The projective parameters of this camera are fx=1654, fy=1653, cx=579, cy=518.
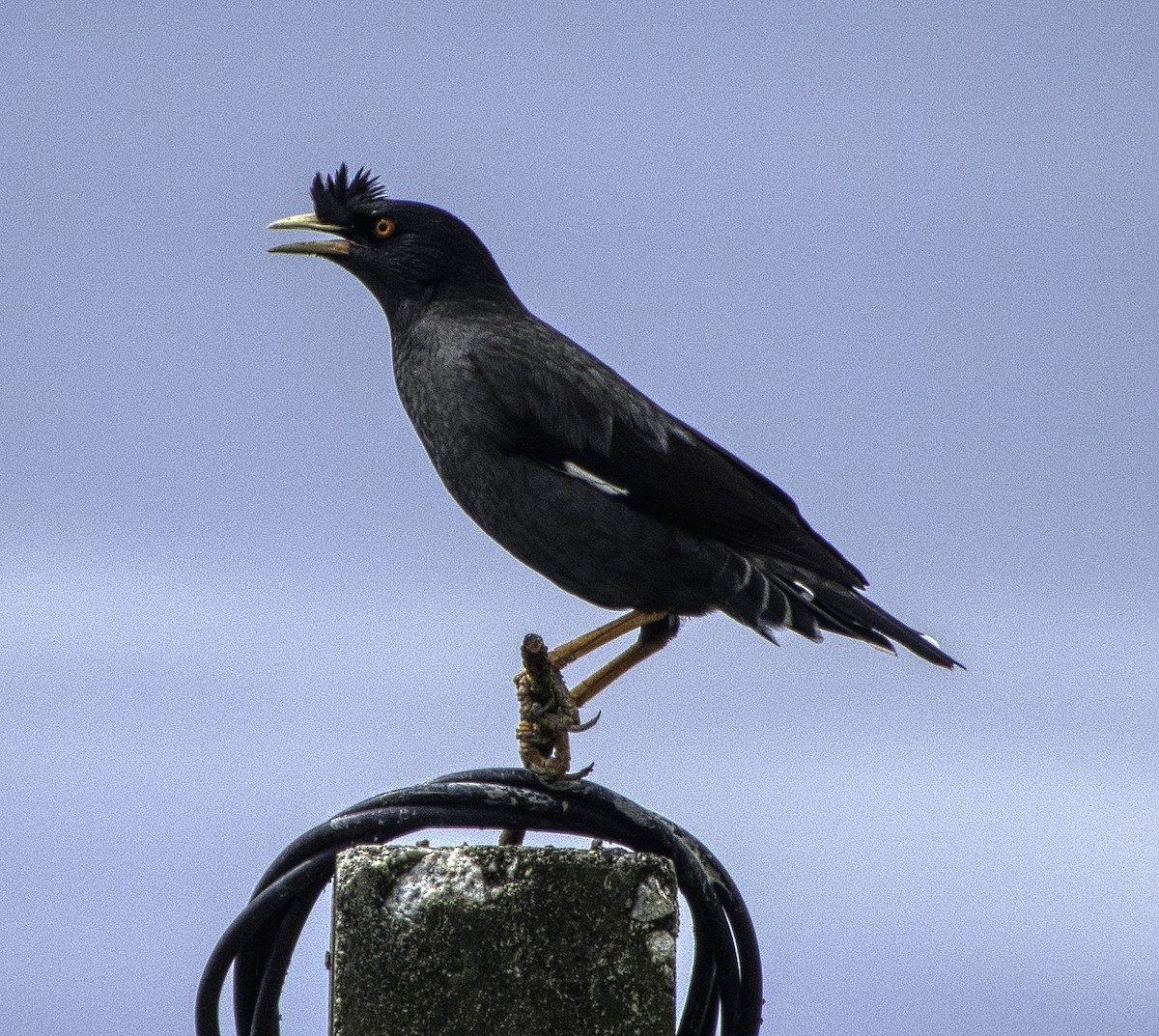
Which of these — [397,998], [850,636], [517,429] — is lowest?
[397,998]

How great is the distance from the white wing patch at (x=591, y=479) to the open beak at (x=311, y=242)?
1734 mm

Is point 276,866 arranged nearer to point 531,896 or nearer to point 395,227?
point 531,896

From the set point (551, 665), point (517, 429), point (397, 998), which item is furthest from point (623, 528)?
point (397, 998)

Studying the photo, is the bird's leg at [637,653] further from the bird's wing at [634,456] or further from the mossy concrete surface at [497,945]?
the mossy concrete surface at [497,945]

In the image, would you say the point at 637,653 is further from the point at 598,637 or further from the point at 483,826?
the point at 483,826

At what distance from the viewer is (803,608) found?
6.35 metres

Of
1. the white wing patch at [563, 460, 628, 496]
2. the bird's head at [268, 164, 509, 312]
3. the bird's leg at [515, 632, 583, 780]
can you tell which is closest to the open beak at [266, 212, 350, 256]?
the bird's head at [268, 164, 509, 312]

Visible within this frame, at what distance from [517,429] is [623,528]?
1.84ft

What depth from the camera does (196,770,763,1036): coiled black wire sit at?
3.85 meters

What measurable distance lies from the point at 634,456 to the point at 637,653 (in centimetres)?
78

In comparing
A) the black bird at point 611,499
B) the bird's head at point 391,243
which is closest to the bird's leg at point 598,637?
the black bird at point 611,499

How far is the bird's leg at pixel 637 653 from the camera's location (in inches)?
251

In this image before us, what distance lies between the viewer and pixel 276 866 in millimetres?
3912

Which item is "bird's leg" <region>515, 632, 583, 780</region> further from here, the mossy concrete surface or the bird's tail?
the bird's tail
